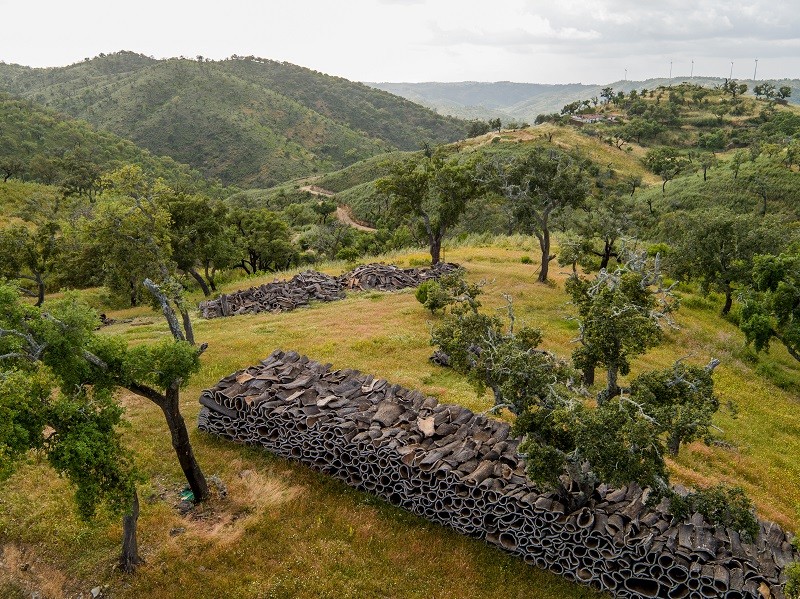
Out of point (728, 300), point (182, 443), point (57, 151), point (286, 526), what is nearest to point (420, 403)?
point (286, 526)

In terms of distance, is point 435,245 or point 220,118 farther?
point 220,118

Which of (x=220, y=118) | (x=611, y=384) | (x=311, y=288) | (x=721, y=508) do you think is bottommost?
(x=311, y=288)

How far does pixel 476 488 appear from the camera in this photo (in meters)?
11.6

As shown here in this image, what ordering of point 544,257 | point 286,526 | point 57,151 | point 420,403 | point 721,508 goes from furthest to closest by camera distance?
point 57,151 < point 544,257 < point 420,403 < point 286,526 < point 721,508

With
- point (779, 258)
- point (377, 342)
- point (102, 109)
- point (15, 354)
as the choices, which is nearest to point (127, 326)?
point (377, 342)

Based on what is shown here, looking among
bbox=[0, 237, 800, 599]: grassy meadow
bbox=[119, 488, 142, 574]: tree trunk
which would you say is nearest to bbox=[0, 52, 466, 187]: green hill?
bbox=[0, 237, 800, 599]: grassy meadow

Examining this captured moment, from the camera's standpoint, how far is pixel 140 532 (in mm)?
12062

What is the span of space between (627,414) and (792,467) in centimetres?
1257

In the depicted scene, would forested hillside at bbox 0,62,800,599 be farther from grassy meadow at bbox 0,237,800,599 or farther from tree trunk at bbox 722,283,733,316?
tree trunk at bbox 722,283,733,316

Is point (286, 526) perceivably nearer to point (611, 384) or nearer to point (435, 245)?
point (611, 384)

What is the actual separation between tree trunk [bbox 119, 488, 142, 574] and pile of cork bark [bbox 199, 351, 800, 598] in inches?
180

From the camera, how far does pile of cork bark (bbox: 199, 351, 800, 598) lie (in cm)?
990

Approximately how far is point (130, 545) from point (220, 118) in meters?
142

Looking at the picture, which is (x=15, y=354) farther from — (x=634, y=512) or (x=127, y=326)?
(x=127, y=326)
